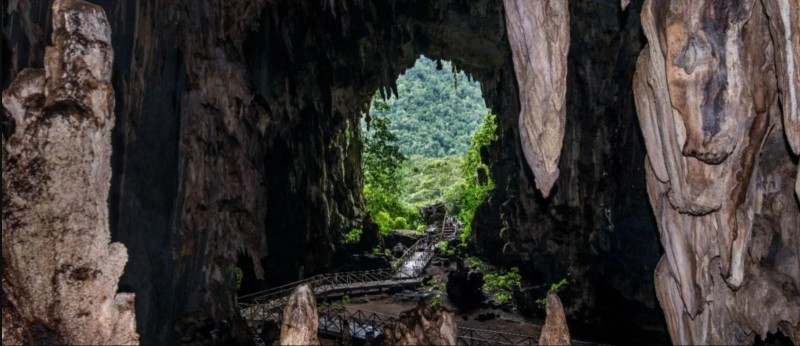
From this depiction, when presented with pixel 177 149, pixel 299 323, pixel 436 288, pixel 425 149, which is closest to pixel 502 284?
pixel 436 288

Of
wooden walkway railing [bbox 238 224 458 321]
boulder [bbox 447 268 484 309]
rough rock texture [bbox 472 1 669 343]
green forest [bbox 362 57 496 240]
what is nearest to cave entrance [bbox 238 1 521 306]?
wooden walkway railing [bbox 238 224 458 321]

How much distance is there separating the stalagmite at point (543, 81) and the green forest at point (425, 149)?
1587cm

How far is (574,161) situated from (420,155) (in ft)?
99.7

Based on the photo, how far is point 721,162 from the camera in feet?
23.7

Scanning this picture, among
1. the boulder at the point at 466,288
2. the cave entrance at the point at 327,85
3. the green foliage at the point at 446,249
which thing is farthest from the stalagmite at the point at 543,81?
the green foliage at the point at 446,249

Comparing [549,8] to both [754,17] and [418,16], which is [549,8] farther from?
[418,16]

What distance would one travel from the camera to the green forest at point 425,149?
99.8 ft

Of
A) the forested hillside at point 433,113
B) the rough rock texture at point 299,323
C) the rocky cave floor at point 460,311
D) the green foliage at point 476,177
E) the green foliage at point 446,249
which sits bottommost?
the rocky cave floor at point 460,311

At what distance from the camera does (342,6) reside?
60.4 ft

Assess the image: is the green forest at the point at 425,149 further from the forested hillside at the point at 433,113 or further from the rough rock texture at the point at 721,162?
the rough rock texture at the point at 721,162

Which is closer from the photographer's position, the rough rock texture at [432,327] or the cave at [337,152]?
the cave at [337,152]

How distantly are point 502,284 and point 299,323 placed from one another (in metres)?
18.4

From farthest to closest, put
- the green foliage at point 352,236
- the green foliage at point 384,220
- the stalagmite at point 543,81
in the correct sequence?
the green foliage at point 384,220 → the green foliage at point 352,236 → the stalagmite at point 543,81

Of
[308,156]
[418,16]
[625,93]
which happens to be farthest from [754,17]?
[308,156]
